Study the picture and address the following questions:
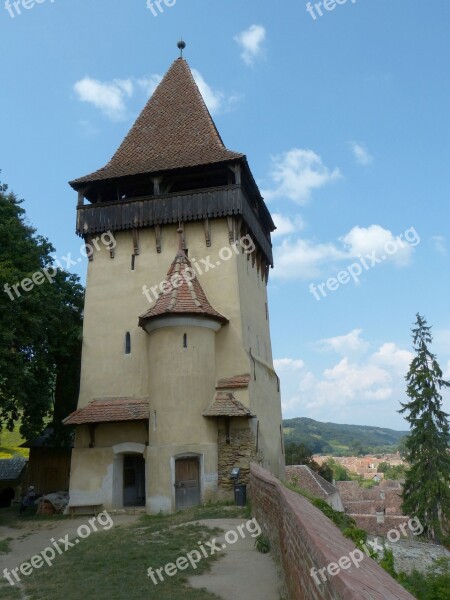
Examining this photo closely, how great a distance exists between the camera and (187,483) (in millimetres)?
18125

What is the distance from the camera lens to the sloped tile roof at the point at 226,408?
18359 mm

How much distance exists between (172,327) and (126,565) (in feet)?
32.5

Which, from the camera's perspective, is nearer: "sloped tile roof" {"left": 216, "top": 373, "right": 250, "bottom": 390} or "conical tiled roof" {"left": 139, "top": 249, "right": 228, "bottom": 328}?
"conical tiled roof" {"left": 139, "top": 249, "right": 228, "bottom": 328}

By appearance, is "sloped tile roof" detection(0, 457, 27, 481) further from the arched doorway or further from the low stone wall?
the low stone wall

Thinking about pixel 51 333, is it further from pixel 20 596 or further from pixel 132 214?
Answer: pixel 20 596

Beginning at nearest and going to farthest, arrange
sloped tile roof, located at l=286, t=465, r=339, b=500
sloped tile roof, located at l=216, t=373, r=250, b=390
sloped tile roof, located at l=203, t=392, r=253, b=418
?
sloped tile roof, located at l=203, t=392, r=253, b=418 < sloped tile roof, located at l=216, t=373, r=250, b=390 < sloped tile roof, located at l=286, t=465, r=339, b=500

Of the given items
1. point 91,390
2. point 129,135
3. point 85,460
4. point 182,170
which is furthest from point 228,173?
point 85,460

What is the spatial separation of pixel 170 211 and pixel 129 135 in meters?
6.42

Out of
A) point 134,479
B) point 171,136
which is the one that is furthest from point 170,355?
point 171,136

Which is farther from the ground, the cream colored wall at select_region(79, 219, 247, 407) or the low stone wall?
the cream colored wall at select_region(79, 219, 247, 407)

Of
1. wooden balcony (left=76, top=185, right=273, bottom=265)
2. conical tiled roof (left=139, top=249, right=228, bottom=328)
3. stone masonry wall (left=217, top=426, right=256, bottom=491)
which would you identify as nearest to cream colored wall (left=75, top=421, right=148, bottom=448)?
stone masonry wall (left=217, top=426, right=256, bottom=491)

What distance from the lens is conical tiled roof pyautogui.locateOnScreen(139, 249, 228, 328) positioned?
19.3 m

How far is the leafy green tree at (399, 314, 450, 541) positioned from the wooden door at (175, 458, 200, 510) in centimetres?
2035

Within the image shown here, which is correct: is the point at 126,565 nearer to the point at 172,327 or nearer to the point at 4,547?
the point at 4,547
